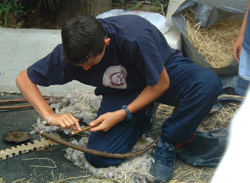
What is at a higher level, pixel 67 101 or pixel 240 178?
pixel 240 178

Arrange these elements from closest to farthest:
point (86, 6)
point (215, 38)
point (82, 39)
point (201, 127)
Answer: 1. point (82, 39)
2. point (201, 127)
3. point (215, 38)
4. point (86, 6)

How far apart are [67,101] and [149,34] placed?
4.14ft

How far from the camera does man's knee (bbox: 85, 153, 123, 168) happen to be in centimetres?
214

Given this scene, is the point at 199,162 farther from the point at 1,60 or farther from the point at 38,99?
the point at 1,60

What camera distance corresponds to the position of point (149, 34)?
1952 mm

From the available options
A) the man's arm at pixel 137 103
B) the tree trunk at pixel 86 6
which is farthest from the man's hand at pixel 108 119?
the tree trunk at pixel 86 6

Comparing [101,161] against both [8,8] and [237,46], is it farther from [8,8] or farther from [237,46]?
[8,8]

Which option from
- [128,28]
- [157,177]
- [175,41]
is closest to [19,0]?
[175,41]

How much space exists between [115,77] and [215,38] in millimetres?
1447

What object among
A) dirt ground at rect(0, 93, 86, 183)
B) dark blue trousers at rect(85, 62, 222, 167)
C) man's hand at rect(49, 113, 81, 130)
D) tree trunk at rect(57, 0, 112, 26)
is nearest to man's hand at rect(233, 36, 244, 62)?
dark blue trousers at rect(85, 62, 222, 167)

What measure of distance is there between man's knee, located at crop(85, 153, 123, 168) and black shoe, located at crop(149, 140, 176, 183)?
0.23 metres

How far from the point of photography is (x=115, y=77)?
2.15 m

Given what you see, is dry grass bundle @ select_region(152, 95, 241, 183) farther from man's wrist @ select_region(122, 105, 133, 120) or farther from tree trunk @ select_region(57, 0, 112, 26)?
tree trunk @ select_region(57, 0, 112, 26)

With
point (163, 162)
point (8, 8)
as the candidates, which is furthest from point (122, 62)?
point (8, 8)
